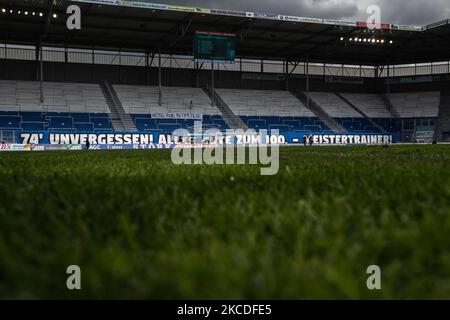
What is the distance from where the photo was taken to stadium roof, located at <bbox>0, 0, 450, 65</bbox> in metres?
28.6

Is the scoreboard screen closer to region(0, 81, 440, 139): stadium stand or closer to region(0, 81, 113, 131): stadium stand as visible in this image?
region(0, 81, 440, 139): stadium stand

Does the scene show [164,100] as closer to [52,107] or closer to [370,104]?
[52,107]

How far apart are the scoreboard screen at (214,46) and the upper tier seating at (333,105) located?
1459 cm

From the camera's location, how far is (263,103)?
137 feet

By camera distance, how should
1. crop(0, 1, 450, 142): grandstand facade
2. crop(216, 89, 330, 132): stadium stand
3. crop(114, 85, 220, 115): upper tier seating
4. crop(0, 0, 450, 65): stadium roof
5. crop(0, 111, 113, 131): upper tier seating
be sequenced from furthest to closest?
crop(216, 89, 330, 132): stadium stand < crop(114, 85, 220, 115): upper tier seating < crop(0, 1, 450, 142): grandstand facade < crop(0, 111, 113, 131): upper tier seating < crop(0, 0, 450, 65): stadium roof

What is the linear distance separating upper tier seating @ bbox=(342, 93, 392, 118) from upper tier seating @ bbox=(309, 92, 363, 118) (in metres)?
1.55

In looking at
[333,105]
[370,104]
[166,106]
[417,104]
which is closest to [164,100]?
[166,106]

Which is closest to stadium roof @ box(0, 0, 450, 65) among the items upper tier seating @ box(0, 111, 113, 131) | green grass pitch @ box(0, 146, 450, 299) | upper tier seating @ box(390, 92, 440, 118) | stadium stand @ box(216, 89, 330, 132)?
stadium stand @ box(216, 89, 330, 132)

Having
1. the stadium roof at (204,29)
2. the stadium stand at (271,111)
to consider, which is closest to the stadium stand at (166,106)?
the stadium stand at (271,111)

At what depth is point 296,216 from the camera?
1.80m

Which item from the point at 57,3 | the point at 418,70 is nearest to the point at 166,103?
the point at 57,3

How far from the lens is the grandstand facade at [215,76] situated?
31766 millimetres

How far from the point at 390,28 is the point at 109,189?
36546 mm
